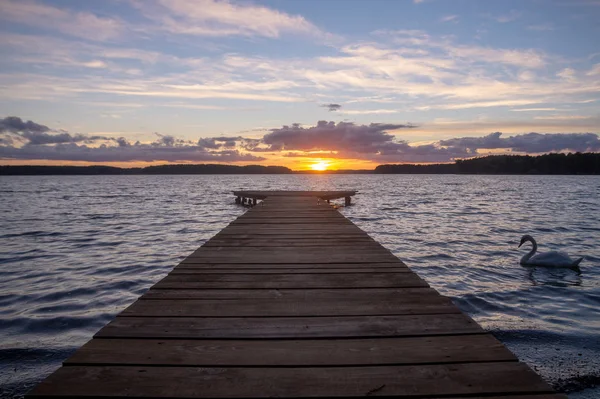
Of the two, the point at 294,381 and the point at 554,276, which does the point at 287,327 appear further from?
the point at 554,276

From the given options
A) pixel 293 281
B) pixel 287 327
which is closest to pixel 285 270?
pixel 293 281

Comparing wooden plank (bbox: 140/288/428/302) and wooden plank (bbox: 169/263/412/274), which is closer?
wooden plank (bbox: 140/288/428/302)

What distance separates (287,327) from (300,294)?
89 cm

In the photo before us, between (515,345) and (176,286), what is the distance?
4.70m

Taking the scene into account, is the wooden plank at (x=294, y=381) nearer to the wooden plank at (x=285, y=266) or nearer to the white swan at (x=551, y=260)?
the wooden plank at (x=285, y=266)

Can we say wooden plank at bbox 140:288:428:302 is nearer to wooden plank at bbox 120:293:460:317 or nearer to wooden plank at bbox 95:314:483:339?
wooden plank at bbox 120:293:460:317

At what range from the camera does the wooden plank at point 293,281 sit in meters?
4.12

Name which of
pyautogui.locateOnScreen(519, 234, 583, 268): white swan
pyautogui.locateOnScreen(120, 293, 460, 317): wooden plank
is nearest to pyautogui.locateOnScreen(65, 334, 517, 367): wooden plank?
pyautogui.locateOnScreen(120, 293, 460, 317): wooden plank

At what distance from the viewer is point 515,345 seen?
5266 millimetres

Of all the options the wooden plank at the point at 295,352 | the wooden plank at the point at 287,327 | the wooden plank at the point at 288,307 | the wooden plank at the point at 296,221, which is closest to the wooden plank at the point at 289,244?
the wooden plank at the point at 296,221

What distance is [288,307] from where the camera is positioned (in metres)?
3.44

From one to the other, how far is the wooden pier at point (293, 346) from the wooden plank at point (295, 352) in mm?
12

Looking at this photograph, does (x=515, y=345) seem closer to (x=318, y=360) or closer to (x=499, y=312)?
(x=499, y=312)

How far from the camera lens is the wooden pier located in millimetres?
2109
